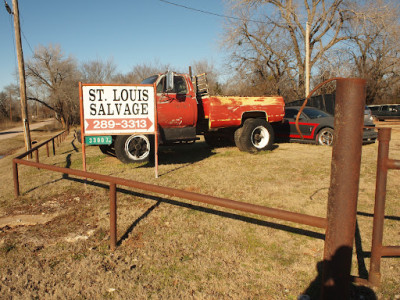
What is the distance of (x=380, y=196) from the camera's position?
2127 mm

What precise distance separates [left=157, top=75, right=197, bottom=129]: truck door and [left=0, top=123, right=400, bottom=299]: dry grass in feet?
6.24

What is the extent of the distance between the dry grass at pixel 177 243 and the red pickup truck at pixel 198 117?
5.00 ft

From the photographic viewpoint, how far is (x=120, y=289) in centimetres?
261

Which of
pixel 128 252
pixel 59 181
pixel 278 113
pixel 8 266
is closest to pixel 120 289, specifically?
pixel 128 252

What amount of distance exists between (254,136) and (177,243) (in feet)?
19.4

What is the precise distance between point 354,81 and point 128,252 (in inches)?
104

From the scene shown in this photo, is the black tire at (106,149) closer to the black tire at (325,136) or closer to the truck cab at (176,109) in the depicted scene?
the truck cab at (176,109)

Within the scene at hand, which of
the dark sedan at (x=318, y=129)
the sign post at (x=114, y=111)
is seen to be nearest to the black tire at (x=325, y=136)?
the dark sedan at (x=318, y=129)

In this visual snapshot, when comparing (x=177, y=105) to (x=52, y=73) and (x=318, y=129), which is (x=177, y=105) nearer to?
(x=318, y=129)

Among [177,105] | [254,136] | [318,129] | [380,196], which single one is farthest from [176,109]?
[380,196]

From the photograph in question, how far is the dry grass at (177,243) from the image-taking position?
2625 millimetres

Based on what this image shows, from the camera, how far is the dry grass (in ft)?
8.61

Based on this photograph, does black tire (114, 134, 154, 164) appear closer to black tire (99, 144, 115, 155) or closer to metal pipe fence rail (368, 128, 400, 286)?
black tire (99, 144, 115, 155)

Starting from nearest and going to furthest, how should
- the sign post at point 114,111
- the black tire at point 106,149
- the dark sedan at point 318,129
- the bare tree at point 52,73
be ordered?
the sign post at point 114,111, the black tire at point 106,149, the dark sedan at point 318,129, the bare tree at point 52,73
